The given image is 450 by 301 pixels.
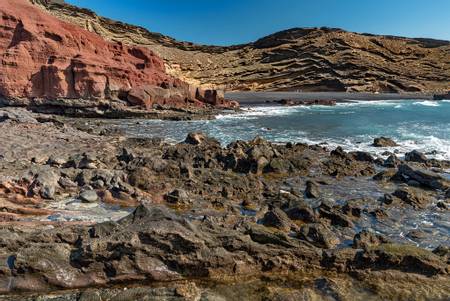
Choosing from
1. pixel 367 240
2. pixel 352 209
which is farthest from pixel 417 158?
pixel 367 240

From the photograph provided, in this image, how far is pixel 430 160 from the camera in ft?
72.4

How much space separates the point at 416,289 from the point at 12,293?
7.36 meters

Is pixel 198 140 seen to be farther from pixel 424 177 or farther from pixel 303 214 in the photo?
pixel 303 214

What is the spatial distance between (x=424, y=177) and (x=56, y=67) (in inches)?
1356

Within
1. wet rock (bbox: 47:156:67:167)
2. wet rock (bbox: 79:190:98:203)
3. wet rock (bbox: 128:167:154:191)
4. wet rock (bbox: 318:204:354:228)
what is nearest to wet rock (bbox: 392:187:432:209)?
wet rock (bbox: 318:204:354:228)

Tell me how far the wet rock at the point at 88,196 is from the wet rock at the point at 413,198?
35.9 feet

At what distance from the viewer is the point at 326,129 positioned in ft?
118

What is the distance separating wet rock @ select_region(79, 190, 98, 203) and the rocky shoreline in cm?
4

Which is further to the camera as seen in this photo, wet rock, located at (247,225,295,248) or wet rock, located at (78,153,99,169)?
wet rock, located at (78,153,99,169)

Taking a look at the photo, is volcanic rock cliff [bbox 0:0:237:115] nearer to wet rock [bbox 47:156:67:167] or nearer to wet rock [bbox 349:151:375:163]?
wet rock [bbox 47:156:67:167]

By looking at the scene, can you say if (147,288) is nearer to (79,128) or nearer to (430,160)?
(430,160)

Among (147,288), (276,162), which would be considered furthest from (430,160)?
(147,288)

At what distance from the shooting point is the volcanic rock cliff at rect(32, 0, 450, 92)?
96.4m

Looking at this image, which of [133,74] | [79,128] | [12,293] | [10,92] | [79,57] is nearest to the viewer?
[12,293]
